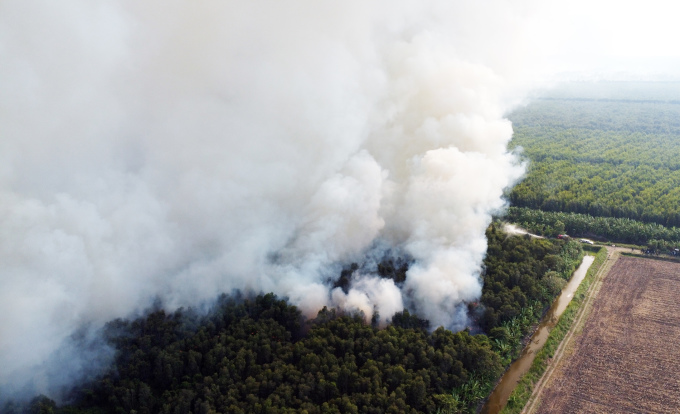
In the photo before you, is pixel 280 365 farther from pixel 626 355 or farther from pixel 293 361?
pixel 626 355

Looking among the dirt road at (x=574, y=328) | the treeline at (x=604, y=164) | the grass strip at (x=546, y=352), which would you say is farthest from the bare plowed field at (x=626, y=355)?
the treeline at (x=604, y=164)

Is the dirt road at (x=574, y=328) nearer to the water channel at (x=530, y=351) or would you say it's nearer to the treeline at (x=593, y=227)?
the water channel at (x=530, y=351)

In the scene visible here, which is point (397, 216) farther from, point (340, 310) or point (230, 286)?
point (230, 286)

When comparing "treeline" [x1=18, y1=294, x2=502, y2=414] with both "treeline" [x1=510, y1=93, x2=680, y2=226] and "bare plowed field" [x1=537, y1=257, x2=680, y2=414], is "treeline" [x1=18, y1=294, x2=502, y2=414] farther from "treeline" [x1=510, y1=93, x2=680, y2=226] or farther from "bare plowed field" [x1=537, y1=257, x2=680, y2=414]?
"treeline" [x1=510, y1=93, x2=680, y2=226]

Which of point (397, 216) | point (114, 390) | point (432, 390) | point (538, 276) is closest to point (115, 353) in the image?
point (114, 390)

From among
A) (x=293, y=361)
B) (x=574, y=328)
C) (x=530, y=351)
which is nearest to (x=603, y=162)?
(x=574, y=328)

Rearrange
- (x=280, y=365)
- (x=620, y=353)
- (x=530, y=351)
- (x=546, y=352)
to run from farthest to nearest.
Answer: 1. (x=530, y=351)
2. (x=546, y=352)
3. (x=620, y=353)
4. (x=280, y=365)

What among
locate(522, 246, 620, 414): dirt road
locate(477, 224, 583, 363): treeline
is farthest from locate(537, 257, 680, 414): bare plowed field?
locate(477, 224, 583, 363): treeline

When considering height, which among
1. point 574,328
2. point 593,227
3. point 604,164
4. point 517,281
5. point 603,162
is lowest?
point 574,328
